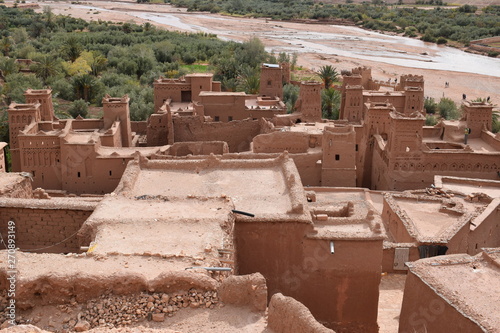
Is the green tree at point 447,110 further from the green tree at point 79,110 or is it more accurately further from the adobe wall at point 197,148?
the green tree at point 79,110

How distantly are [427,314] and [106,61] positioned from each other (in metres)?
40.8

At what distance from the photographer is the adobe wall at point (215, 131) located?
24.0 metres

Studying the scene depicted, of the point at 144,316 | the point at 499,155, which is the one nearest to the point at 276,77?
the point at 499,155

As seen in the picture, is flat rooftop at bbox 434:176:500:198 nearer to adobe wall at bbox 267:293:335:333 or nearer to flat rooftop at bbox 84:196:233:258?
flat rooftop at bbox 84:196:233:258

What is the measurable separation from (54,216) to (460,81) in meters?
44.4

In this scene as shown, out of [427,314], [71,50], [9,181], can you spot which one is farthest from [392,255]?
[71,50]

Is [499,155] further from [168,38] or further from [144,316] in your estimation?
[168,38]

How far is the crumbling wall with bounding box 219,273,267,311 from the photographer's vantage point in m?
8.02

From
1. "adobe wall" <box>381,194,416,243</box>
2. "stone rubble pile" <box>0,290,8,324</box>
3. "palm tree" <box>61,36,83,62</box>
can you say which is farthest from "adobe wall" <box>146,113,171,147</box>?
"palm tree" <box>61,36,83,62</box>

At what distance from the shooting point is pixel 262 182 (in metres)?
12.9

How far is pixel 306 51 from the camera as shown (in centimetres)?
6394

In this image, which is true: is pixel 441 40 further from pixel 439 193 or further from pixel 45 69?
pixel 439 193

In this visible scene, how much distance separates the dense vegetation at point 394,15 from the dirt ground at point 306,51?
18.5 ft

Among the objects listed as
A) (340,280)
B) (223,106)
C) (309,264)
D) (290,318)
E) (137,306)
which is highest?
(290,318)
